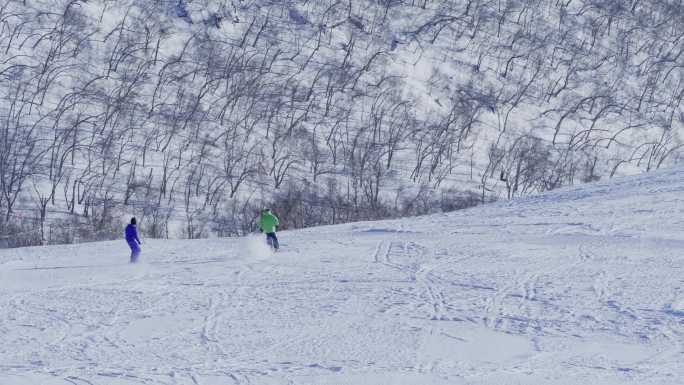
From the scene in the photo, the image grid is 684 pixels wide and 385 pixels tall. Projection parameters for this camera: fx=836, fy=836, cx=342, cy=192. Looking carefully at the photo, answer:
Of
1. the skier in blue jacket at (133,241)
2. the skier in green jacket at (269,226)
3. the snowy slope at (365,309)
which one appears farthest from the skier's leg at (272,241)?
the skier in blue jacket at (133,241)

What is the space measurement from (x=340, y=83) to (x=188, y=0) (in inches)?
566

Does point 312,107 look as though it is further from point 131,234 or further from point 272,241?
point 131,234

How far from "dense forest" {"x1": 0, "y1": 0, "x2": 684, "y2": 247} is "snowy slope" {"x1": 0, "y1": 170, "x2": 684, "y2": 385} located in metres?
17.9

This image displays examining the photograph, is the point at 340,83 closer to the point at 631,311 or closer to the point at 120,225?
the point at 120,225

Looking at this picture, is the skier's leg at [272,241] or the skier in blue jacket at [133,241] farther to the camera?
the skier's leg at [272,241]

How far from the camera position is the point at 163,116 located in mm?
46781

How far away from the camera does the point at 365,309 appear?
11445 mm

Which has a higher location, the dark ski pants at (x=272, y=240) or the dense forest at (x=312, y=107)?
the dense forest at (x=312, y=107)

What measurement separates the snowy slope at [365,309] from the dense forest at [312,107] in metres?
17.9

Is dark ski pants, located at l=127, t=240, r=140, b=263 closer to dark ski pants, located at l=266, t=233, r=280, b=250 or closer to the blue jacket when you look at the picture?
the blue jacket

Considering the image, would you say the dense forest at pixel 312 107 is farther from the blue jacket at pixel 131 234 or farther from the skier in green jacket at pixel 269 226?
the blue jacket at pixel 131 234

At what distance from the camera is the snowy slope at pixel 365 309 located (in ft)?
28.9

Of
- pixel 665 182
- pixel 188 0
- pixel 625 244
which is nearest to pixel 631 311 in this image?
pixel 625 244

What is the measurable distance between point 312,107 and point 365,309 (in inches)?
1529
